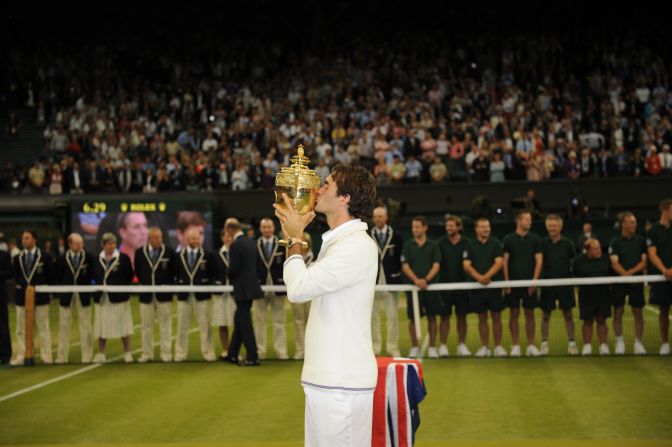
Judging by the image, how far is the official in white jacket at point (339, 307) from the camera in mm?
4375

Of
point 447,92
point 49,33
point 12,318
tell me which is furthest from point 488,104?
point 49,33

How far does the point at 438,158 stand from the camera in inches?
993

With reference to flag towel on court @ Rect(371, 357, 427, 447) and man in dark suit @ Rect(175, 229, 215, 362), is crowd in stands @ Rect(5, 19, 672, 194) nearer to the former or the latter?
man in dark suit @ Rect(175, 229, 215, 362)

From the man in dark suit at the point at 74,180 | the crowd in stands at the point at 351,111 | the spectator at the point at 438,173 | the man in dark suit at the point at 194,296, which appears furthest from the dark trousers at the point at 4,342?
the spectator at the point at 438,173

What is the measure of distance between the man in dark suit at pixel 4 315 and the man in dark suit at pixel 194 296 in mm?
2656

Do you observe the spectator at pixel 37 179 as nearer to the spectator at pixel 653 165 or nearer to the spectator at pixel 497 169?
the spectator at pixel 497 169

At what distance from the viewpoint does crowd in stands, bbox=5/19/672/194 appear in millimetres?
25453

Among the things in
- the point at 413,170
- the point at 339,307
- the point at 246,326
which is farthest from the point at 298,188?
the point at 413,170

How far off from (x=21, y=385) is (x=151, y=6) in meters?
30.5

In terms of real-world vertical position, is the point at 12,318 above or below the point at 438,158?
below

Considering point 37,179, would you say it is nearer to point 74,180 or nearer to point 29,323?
point 74,180

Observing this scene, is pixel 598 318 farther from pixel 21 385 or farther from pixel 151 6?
pixel 151 6

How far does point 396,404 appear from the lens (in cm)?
524

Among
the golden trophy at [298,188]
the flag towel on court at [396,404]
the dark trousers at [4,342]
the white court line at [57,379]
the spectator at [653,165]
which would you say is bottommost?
the white court line at [57,379]
